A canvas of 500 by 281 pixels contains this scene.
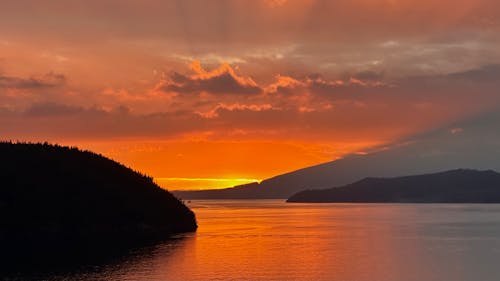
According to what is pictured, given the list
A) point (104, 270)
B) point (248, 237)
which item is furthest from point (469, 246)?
point (104, 270)

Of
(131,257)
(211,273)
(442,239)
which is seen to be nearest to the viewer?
(211,273)

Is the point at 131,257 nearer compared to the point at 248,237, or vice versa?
the point at 131,257

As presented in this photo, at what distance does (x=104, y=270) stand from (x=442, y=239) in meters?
78.8

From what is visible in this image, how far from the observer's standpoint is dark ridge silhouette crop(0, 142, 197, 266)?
389ft

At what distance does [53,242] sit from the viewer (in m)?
110

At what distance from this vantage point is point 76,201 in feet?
431

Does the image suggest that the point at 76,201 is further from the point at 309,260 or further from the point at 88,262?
the point at 309,260

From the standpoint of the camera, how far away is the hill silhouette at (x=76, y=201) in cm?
12056

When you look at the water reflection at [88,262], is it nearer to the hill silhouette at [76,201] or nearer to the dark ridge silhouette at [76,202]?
the dark ridge silhouette at [76,202]

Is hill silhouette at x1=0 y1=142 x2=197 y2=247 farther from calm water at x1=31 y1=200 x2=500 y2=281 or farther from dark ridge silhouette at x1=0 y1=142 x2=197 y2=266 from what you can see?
calm water at x1=31 y1=200 x2=500 y2=281

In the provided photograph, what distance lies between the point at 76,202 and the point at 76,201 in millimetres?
247

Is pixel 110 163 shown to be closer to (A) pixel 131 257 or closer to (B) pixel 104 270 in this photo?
(A) pixel 131 257

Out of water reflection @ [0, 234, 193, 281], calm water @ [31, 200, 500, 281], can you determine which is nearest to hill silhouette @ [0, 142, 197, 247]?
water reflection @ [0, 234, 193, 281]

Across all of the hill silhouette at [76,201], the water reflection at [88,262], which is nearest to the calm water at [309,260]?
the water reflection at [88,262]
